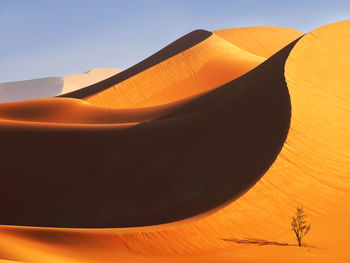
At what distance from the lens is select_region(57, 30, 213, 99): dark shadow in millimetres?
41188

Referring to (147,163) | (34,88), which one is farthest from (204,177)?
(34,88)

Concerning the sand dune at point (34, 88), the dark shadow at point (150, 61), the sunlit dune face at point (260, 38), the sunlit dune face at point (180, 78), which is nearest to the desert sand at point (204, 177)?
the sunlit dune face at point (180, 78)

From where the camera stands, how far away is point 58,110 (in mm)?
30812

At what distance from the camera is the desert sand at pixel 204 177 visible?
32.8ft

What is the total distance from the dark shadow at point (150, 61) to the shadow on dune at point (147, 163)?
19101mm

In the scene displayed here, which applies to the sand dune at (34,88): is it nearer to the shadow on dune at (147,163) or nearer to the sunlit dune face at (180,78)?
the sunlit dune face at (180,78)

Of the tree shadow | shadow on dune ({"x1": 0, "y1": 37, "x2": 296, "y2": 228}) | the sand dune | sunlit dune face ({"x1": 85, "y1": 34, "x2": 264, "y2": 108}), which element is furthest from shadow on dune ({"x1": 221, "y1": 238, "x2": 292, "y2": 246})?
the sand dune

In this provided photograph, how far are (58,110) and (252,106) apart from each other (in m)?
15.5

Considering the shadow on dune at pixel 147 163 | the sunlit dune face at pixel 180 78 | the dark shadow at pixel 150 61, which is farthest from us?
the dark shadow at pixel 150 61

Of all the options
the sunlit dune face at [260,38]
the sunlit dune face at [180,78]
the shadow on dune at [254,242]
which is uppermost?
the sunlit dune face at [260,38]

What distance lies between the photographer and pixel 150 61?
45250 millimetres

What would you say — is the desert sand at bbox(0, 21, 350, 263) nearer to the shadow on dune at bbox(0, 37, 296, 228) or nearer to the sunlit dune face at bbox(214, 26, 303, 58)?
the shadow on dune at bbox(0, 37, 296, 228)

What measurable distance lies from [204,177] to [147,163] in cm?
321

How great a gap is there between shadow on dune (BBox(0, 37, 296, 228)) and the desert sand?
0.16 ft
